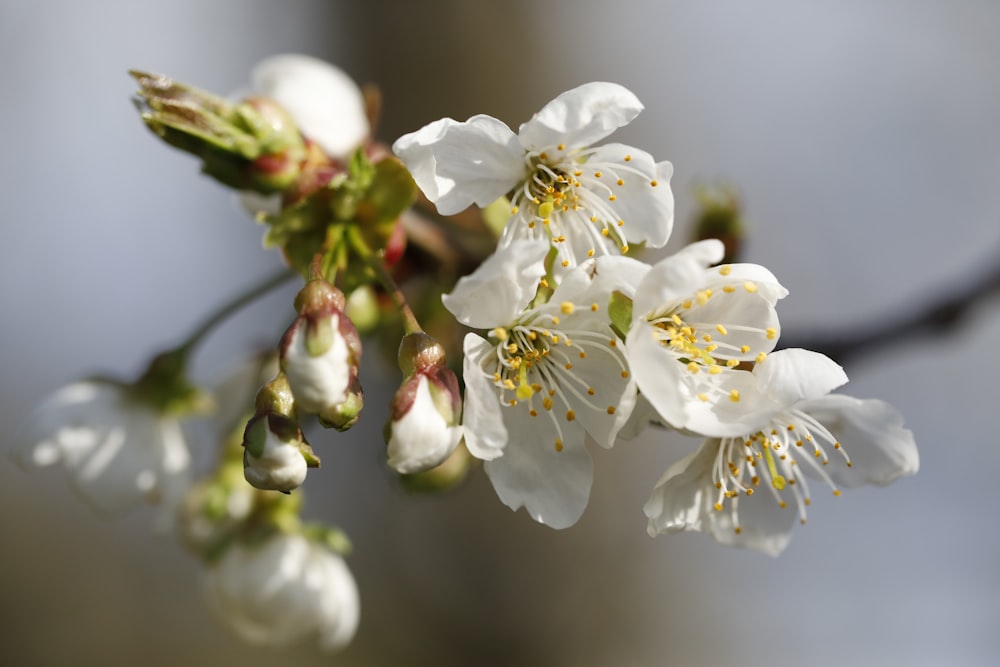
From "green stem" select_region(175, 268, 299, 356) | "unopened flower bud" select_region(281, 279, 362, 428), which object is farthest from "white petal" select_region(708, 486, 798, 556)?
"green stem" select_region(175, 268, 299, 356)

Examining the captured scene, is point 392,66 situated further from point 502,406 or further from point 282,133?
point 502,406

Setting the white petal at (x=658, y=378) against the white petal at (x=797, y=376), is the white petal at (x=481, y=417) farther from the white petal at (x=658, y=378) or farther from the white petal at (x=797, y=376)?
the white petal at (x=797, y=376)

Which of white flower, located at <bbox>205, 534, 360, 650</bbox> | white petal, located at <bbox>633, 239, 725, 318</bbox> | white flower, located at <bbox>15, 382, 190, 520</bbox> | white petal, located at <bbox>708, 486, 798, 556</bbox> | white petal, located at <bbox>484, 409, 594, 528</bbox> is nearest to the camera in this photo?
white petal, located at <bbox>633, 239, 725, 318</bbox>

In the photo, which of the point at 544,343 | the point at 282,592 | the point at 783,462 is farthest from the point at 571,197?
the point at 282,592

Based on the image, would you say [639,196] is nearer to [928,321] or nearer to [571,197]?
[571,197]

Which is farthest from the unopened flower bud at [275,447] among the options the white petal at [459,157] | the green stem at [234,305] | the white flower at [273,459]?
the green stem at [234,305]

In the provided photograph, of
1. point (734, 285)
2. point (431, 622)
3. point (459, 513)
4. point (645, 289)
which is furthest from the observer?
point (431, 622)

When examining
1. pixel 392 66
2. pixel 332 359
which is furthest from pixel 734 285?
pixel 392 66

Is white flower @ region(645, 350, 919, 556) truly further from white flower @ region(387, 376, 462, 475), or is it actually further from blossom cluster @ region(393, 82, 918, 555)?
white flower @ region(387, 376, 462, 475)
